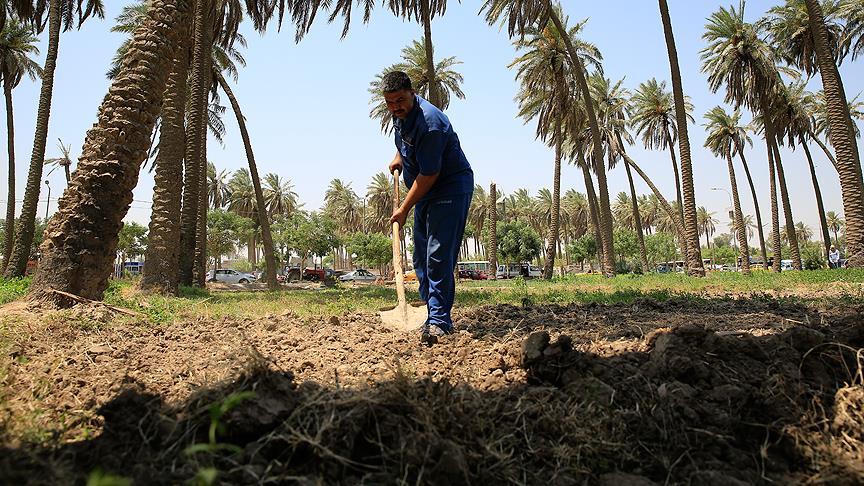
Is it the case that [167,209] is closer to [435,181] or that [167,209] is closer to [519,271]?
[435,181]

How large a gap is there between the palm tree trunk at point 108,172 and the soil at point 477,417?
291 cm

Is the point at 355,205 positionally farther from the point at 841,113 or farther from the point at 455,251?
the point at 455,251

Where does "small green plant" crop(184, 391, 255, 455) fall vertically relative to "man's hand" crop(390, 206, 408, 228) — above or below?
below

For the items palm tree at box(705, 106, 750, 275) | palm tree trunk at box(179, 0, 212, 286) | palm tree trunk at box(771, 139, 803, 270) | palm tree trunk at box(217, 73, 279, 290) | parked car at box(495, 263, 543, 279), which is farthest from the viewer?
parked car at box(495, 263, 543, 279)

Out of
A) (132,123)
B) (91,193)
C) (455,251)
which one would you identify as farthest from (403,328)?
(132,123)

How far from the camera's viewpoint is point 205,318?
178 inches

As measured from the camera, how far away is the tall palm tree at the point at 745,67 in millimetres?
24953

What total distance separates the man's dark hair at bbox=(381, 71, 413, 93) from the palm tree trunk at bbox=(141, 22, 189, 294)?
7.64m

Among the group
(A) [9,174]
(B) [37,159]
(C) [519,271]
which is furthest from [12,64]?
(C) [519,271]

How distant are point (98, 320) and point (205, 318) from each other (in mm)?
820

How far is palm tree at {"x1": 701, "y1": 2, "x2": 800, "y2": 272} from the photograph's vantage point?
81.9 ft

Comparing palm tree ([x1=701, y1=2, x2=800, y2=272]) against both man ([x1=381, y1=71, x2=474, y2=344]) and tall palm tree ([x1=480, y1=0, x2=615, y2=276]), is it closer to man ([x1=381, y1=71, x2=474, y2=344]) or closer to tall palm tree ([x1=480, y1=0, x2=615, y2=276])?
tall palm tree ([x1=480, y1=0, x2=615, y2=276])

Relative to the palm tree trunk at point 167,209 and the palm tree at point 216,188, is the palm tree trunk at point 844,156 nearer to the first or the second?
the palm tree trunk at point 167,209

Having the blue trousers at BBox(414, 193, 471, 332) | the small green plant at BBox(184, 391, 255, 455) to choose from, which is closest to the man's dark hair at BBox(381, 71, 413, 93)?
the blue trousers at BBox(414, 193, 471, 332)
